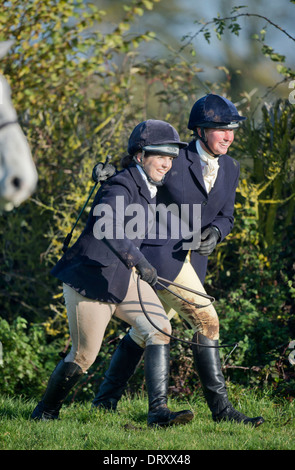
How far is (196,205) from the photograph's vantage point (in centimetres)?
489

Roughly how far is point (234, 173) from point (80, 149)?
3.08 metres

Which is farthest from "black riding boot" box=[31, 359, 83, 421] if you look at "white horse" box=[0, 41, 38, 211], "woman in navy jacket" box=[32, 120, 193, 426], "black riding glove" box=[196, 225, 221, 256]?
"white horse" box=[0, 41, 38, 211]

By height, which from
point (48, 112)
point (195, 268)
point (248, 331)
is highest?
point (48, 112)

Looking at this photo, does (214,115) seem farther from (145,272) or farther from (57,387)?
(57,387)

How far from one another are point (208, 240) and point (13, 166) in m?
2.27

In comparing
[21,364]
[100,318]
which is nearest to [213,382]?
[100,318]

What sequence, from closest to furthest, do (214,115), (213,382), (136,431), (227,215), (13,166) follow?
(13,166)
(136,431)
(213,382)
(214,115)
(227,215)

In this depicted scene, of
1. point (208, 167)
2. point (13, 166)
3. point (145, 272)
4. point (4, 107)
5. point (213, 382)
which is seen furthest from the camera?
point (208, 167)

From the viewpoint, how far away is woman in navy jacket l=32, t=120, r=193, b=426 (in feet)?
14.4

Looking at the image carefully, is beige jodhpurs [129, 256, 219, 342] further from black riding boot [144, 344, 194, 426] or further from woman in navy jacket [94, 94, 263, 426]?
black riding boot [144, 344, 194, 426]

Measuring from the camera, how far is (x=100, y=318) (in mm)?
4434

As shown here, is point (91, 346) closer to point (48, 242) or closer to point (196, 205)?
point (196, 205)

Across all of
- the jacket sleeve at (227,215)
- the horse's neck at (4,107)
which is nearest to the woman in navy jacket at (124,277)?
the jacket sleeve at (227,215)
